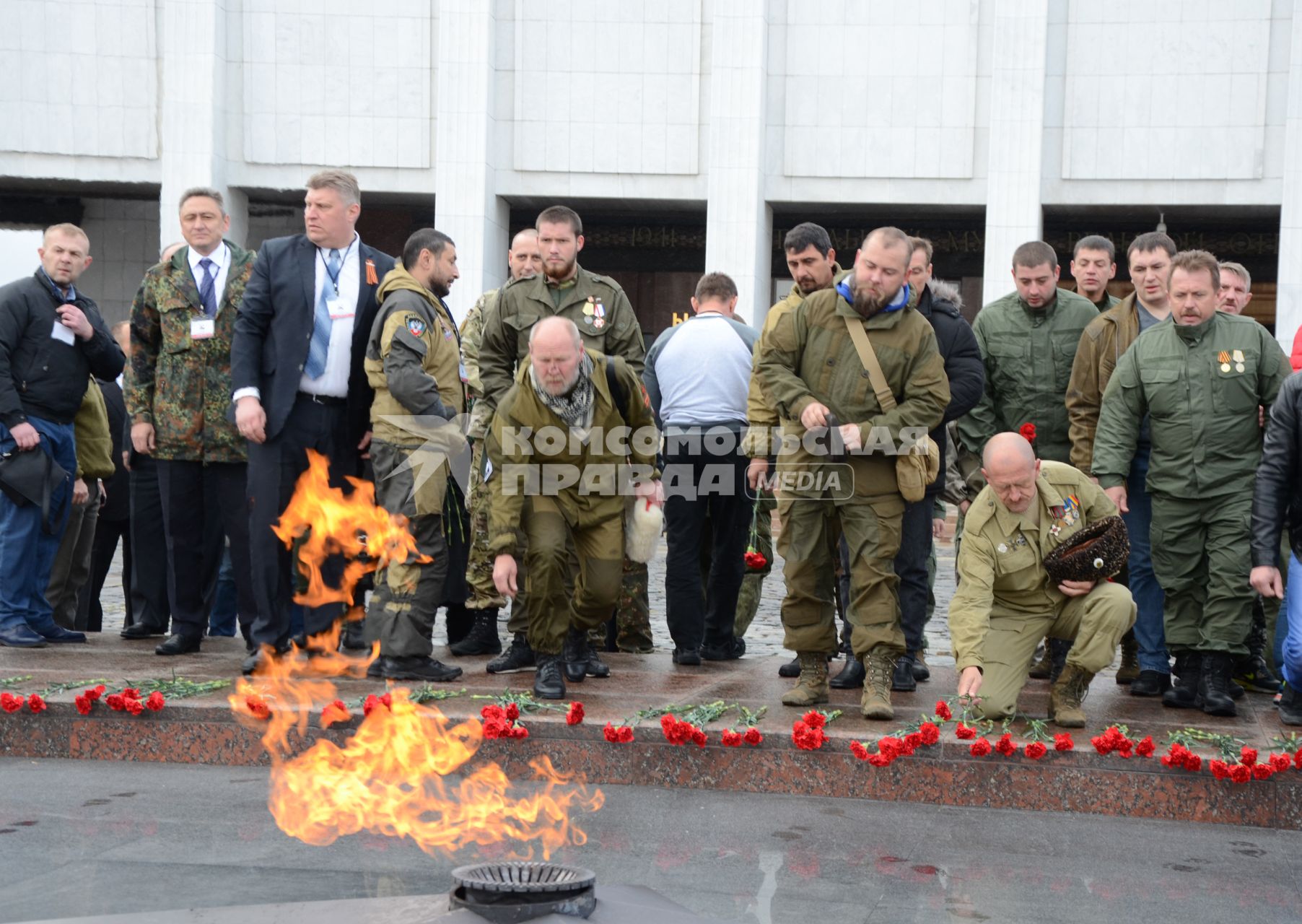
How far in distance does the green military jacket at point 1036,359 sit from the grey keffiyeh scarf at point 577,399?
213 centimetres

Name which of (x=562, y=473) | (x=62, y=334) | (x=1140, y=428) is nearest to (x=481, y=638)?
(x=562, y=473)

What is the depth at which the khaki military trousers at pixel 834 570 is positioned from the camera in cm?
612

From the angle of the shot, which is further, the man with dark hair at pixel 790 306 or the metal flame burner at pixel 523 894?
the man with dark hair at pixel 790 306

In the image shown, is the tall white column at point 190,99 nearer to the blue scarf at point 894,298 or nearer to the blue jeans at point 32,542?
the blue jeans at point 32,542

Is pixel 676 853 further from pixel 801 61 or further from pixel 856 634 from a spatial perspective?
pixel 801 61

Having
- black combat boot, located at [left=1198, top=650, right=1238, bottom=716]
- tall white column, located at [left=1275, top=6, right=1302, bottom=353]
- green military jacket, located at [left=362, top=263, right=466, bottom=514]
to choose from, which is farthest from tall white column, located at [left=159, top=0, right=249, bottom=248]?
black combat boot, located at [left=1198, top=650, right=1238, bottom=716]

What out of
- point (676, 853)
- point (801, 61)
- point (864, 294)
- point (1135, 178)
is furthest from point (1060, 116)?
point (676, 853)

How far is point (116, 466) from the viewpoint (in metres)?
9.19

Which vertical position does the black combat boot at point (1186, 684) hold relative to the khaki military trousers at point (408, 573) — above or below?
below

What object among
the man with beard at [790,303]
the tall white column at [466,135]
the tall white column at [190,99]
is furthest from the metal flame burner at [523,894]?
the tall white column at [190,99]

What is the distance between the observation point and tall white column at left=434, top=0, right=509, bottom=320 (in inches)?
875

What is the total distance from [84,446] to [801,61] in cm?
1642

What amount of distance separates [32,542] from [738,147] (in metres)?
16.2

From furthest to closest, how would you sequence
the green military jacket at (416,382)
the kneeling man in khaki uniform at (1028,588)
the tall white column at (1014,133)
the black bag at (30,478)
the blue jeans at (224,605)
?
the tall white column at (1014,133) → the blue jeans at (224,605) → the black bag at (30,478) → the green military jacket at (416,382) → the kneeling man in khaki uniform at (1028,588)
